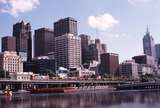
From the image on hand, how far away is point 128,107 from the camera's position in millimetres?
72000

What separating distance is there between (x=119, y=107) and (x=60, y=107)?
12.1 metres

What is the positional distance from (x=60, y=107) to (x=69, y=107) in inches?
87.2

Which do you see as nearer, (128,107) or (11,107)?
(128,107)

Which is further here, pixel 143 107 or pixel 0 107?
pixel 0 107

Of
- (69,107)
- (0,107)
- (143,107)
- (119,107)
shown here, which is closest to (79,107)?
(69,107)

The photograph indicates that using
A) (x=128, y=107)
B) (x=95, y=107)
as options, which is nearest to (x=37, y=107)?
(x=95, y=107)

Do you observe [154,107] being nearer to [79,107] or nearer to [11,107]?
[79,107]

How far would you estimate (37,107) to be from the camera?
250ft

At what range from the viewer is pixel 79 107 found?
239 feet

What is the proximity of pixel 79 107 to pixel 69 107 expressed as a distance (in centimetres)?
244

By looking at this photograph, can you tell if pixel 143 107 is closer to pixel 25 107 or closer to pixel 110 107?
pixel 110 107

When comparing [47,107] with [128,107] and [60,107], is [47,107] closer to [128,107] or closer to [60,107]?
[60,107]

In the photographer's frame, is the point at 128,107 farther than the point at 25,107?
No

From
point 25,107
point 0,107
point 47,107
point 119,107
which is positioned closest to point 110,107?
point 119,107
